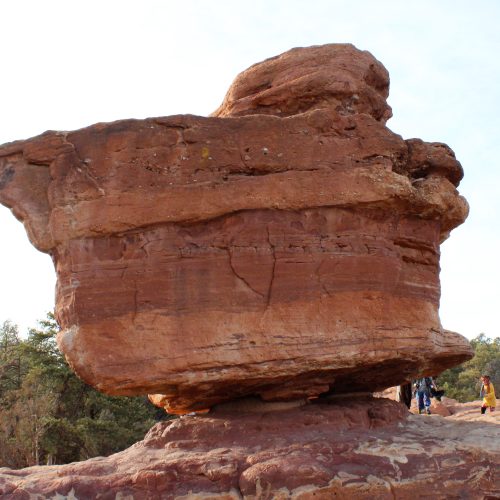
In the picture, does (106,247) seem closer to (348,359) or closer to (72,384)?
(348,359)

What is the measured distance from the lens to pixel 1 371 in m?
28.1

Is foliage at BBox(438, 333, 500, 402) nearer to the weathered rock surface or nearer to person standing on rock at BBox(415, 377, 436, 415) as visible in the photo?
person standing on rock at BBox(415, 377, 436, 415)

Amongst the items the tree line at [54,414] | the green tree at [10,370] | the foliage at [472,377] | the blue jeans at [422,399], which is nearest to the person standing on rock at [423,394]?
the blue jeans at [422,399]

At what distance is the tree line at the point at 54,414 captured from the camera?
73.7 ft

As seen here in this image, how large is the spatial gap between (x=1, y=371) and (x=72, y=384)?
13.2 ft

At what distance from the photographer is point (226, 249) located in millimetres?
7602

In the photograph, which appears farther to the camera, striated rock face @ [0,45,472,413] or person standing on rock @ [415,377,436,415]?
person standing on rock @ [415,377,436,415]

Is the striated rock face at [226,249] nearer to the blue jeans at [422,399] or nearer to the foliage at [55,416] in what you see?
the blue jeans at [422,399]

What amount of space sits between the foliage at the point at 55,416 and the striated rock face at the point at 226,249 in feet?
52.3

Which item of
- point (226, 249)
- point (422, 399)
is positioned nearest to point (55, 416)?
point (422, 399)

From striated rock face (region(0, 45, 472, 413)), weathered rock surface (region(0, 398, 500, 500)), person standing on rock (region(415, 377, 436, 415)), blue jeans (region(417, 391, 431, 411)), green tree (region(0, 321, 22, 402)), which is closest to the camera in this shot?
weathered rock surface (region(0, 398, 500, 500))

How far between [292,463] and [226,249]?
247 cm

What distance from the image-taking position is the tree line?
22.5m

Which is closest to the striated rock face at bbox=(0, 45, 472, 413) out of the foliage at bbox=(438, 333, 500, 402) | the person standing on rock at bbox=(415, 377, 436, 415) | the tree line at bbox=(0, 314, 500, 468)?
the person standing on rock at bbox=(415, 377, 436, 415)
